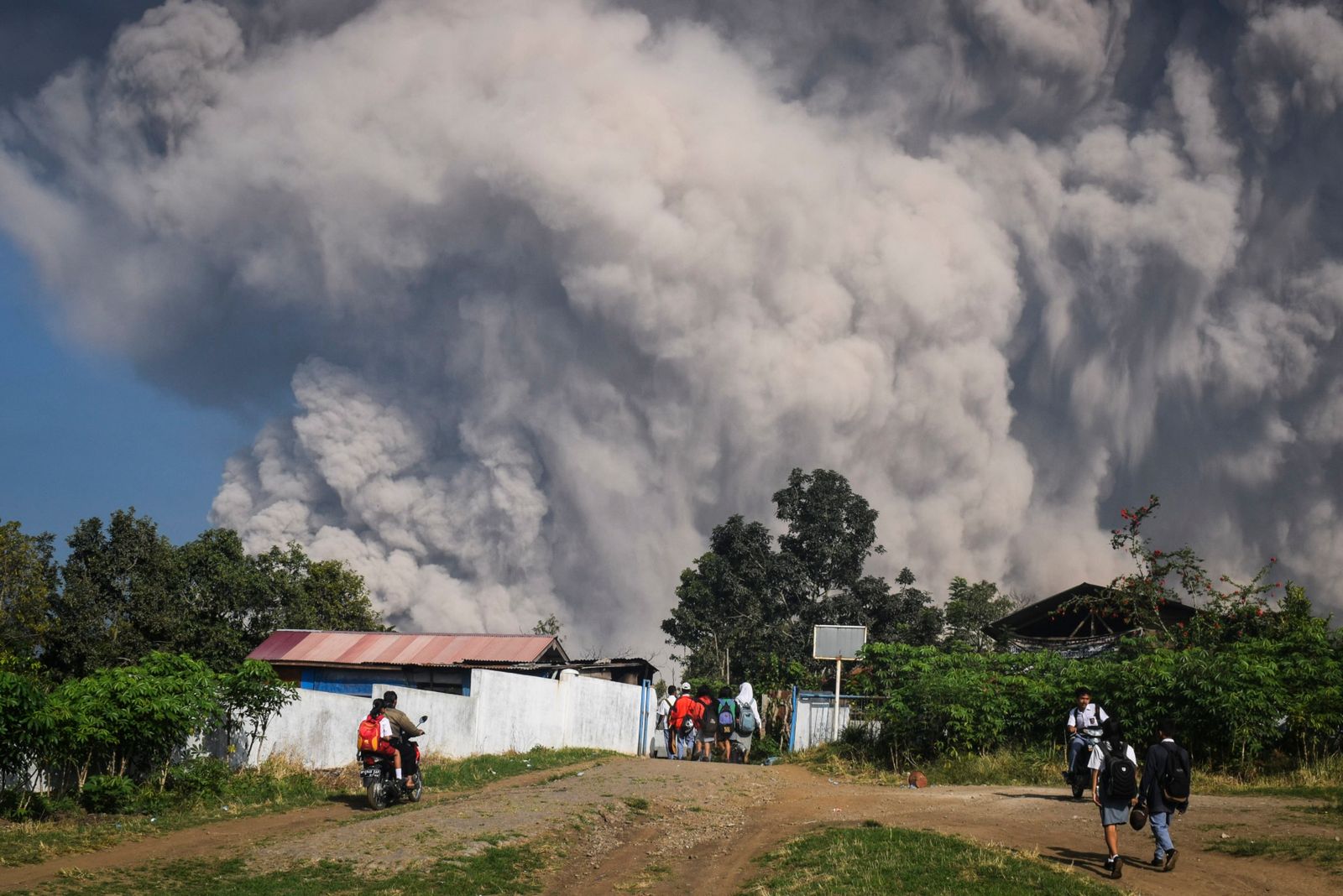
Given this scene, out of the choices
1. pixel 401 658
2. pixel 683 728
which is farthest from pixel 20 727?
pixel 401 658

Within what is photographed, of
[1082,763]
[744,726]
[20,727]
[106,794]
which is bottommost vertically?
[106,794]

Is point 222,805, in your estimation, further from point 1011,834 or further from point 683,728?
Answer: point 683,728

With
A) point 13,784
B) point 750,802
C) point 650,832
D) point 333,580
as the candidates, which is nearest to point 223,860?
point 13,784

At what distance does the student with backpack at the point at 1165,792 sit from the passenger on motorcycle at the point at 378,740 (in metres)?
10.6

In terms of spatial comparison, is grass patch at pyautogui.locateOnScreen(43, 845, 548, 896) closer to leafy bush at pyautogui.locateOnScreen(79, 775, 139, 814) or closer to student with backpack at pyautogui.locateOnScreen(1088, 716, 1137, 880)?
leafy bush at pyautogui.locateOnScreen(79, 775, 139, 814)

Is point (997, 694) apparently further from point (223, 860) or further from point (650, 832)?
point (223, 860)

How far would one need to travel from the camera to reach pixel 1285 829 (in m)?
14.0

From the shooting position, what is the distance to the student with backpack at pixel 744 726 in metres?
29.6

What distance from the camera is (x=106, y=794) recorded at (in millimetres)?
15234

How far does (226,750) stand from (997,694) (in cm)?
1599

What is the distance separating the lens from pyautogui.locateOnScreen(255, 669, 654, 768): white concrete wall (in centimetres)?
2064

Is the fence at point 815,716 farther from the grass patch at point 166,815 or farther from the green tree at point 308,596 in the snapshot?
the green tree at point 308,596

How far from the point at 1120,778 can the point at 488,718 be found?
55.0 feet

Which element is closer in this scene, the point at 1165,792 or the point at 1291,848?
the point at 1165,792
